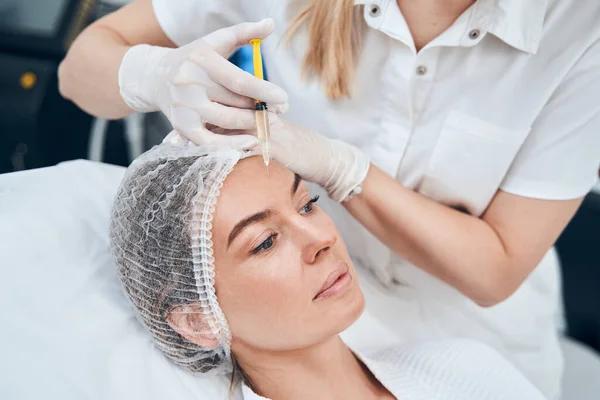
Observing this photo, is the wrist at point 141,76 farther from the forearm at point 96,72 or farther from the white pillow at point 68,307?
the white pillow at point 68,307

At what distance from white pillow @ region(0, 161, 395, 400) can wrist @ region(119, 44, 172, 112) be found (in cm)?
25

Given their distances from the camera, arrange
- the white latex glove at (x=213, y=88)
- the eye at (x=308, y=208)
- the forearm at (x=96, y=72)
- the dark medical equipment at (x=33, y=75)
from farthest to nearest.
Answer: the dark medical equipment at (x=33, y=75)
the forearm at (x=96, y=72)
the eye at (x=308, y=208)
the white latex glove at (x=213, y=88)

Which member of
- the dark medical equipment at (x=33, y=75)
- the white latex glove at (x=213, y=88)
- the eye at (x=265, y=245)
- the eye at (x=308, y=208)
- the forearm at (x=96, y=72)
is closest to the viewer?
the white latex glove at (x=213, y=88)

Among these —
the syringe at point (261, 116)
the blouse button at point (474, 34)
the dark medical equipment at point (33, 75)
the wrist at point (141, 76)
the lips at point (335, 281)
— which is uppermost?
the blouse button at point (474, 34)

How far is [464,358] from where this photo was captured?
4.74 feet

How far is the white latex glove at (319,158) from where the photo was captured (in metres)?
1.18

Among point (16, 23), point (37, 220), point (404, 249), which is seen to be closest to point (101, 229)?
point (37, 220)

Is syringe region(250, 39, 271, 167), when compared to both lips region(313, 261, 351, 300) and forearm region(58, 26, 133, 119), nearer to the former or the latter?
lips region(313, 261, 351, 300)

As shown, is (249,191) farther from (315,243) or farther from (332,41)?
(332,41)

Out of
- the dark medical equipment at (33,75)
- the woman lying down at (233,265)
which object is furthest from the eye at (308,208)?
the dark medical equipment at (33,75)

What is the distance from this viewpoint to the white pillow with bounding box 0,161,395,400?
1.08m

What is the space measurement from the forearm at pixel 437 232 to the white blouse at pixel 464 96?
0.08 metres

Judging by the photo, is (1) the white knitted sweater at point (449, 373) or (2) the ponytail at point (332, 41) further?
(1) the white knitted sweater at point (449, 373)

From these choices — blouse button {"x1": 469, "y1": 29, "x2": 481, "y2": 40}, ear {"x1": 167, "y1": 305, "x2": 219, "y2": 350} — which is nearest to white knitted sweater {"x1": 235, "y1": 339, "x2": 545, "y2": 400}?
ear {"x1": 167, "y1": 305, "x2": 219, "y2": 350}
